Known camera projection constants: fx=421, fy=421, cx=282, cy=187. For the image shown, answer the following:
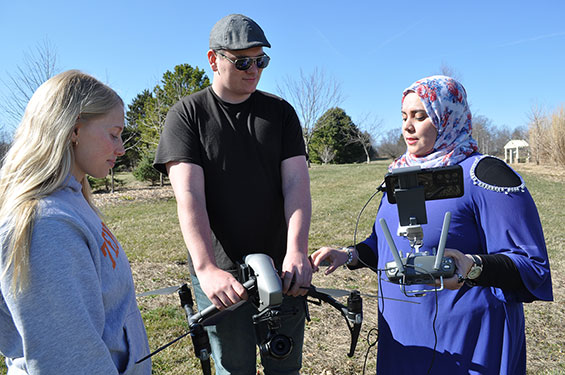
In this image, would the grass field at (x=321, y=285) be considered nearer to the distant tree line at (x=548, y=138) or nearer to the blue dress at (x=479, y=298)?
the blue dress at (x=479, y=298)

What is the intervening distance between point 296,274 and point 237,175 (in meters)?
0.61

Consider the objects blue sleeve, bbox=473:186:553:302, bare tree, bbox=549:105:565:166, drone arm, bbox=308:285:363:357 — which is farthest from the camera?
bare tree, bbox=549:105:565:166

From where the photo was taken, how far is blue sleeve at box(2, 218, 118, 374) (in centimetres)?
130

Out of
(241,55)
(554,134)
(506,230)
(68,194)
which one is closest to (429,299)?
(506,230)

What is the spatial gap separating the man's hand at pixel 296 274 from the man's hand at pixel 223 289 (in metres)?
0.23

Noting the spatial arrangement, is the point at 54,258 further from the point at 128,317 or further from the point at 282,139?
the point at 282,139

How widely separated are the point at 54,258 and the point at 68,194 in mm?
287

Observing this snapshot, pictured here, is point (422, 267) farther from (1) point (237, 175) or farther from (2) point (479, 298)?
(1) point (237, 175)

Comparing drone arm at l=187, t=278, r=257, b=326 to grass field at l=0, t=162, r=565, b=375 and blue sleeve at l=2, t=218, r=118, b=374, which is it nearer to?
Answer: blue sleeve at l=2, t=218, r=118, b=374

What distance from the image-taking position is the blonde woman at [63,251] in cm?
130

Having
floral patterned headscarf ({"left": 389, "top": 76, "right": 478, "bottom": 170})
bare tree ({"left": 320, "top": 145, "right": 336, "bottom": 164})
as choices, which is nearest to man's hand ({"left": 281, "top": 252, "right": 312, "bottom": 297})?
floral patterned headscarf ({"left": 389, "top": 76, "right": 478, "bottom": 170})

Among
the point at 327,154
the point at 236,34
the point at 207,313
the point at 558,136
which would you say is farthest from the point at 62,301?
the point at 327,154

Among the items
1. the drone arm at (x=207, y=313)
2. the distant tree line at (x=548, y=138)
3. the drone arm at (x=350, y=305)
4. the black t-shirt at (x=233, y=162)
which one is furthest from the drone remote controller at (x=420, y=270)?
the distant tree line at (x=548, y=138)

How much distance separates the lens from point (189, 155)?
216 cm
